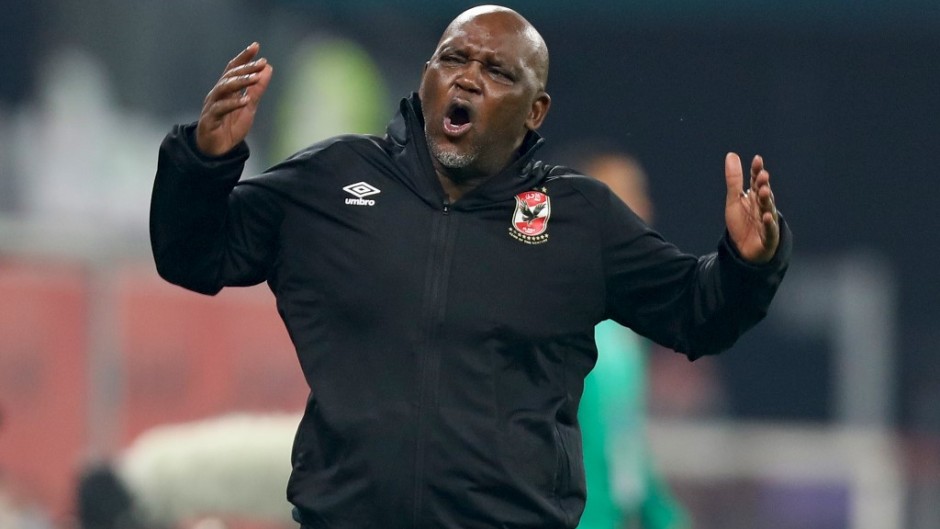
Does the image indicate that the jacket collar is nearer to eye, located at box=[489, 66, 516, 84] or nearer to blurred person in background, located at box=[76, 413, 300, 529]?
eye, located at box=[489, 66, 516, 84]

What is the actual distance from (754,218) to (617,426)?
2756 mm

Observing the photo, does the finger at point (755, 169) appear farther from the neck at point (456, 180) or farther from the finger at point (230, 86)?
the finger at point (230, 86)

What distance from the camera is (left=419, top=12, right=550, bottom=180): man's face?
4047 millimetres

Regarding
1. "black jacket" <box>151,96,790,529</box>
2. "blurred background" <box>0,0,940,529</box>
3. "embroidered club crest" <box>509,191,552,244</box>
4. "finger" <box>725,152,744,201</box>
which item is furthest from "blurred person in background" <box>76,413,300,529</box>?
"finger" <box>725,152,744,201</box>

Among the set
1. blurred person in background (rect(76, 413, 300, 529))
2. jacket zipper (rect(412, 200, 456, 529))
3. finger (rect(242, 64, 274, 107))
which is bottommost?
blurred person in background (rect(76, 413, 300, 529))

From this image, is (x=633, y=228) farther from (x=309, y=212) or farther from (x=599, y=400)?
(x=599, y=400)

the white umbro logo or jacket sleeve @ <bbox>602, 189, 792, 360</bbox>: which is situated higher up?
the white umbro logo

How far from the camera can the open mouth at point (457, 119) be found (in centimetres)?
404

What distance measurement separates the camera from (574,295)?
4055 mm

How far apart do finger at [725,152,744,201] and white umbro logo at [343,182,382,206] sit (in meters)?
0.73

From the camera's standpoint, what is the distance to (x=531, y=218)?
13.4ft

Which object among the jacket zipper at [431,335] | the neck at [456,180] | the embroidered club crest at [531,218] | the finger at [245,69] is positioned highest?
the finger at [245,69]

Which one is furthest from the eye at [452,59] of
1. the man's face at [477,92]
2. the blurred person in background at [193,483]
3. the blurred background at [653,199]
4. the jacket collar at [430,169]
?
the blurred background at [653,199]

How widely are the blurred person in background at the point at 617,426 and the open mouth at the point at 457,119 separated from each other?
92.1 inches
